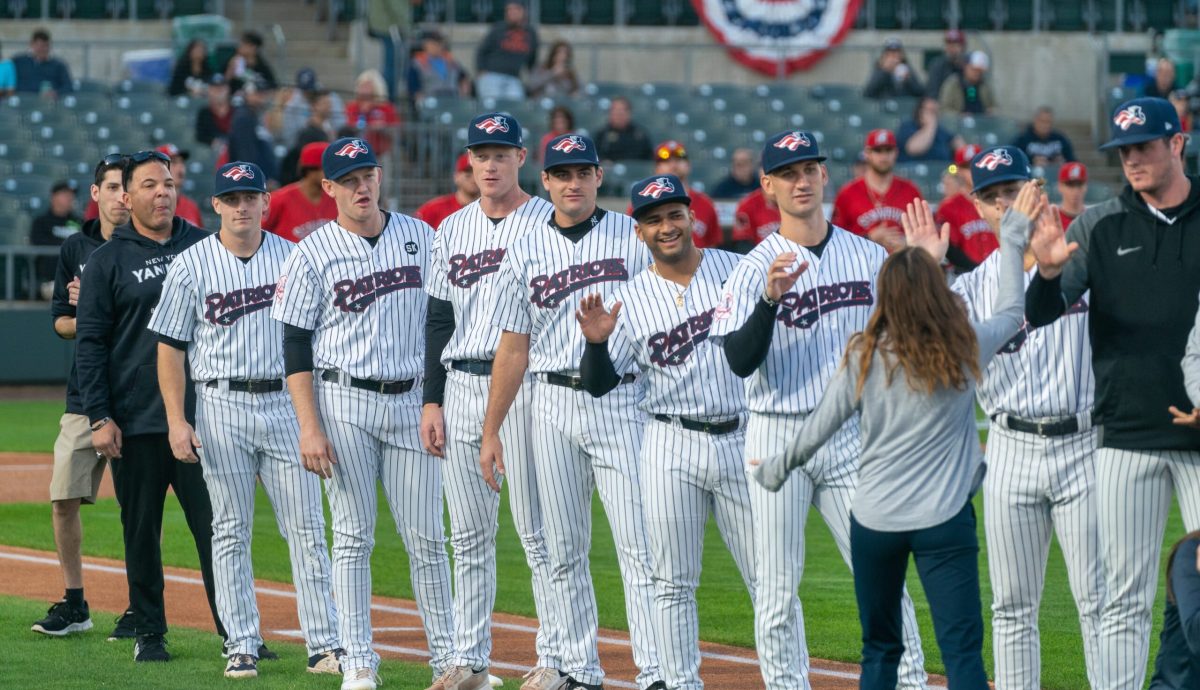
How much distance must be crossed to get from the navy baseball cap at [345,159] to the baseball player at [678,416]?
1.32 m

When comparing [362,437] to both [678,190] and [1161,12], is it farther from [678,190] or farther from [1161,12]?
[1161,12]

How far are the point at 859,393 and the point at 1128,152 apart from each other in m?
1.39

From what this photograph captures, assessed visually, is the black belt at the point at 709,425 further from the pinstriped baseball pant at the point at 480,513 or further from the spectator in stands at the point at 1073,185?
the spectator in stands at the point at 1073,185

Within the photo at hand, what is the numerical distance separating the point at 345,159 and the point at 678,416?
71.8 inches

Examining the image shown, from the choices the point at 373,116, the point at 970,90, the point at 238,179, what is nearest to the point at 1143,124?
the point at 238,179

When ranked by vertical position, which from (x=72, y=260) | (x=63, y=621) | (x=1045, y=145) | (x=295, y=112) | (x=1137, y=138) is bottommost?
(x=63, y=621)

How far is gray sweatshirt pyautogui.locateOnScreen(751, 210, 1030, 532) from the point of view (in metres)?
5.30

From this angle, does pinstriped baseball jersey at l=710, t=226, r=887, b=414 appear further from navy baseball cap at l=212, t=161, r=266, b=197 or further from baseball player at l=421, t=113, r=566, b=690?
navy baseball cap at l=212, t=161, r=266, b=197

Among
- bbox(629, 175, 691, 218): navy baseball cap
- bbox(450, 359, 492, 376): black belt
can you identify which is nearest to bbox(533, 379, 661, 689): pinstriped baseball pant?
bbox(450, 359, 492, 376): black belt

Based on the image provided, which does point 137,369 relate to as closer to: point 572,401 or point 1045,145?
point 572,401

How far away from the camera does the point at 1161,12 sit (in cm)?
2714

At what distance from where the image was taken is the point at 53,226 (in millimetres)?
18469

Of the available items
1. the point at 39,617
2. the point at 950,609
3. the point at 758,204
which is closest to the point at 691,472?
the point at 950,609

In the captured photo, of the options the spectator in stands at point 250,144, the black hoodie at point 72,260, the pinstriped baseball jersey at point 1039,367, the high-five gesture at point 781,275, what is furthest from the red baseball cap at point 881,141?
the high-five gesture at point 781,275
